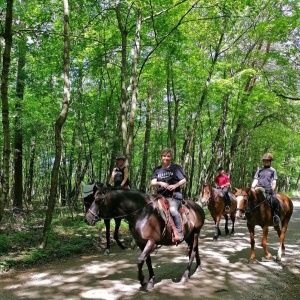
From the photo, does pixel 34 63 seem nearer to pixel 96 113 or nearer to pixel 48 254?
pixel 96 113

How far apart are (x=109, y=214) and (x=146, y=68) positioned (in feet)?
38.8

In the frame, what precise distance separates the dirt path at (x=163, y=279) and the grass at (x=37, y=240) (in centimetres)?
53

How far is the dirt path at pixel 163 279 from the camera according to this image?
19.4 ft

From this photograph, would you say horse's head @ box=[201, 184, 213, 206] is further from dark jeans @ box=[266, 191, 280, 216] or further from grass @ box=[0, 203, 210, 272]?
grass @ box=[0, 203, 210, 272]

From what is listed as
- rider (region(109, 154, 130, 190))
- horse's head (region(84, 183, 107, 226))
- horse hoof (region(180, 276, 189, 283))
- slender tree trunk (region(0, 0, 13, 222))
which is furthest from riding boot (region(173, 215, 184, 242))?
slender tree trunk (region(0, 0, 13, 222))

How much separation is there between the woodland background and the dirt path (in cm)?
204

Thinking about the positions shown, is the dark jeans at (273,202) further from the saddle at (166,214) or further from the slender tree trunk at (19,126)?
the slender tree trunk at (19,126)

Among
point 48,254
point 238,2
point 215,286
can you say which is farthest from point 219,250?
point 238,2

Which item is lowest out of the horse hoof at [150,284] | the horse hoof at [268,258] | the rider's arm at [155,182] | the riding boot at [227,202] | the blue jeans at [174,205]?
the horse hoof at [268,258]

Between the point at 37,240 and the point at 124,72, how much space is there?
6217mm

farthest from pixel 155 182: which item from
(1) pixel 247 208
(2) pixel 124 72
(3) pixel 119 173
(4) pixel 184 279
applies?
(2) pixel 124 72

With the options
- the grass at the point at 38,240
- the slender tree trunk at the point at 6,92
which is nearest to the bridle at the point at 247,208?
the grass at the point at 38,240

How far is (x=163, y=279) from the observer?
22.2 ft

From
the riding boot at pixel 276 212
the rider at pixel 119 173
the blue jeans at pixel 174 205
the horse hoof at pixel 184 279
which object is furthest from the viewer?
the rider at pixel 119 173
